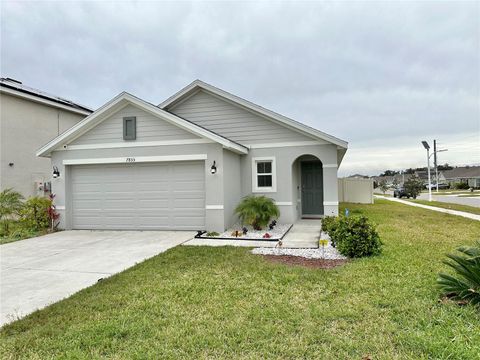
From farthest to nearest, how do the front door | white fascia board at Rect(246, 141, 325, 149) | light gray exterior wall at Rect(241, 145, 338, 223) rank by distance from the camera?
1. the front door
2. white fascia board at Rect(246, 141, 325, 149)
3. light gray exterior wall at Rect(241, 145, 338, 223)

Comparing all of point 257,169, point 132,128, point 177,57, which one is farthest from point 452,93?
point 132,128

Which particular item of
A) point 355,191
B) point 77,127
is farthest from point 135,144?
point 355,191

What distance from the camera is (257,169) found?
40.1ft

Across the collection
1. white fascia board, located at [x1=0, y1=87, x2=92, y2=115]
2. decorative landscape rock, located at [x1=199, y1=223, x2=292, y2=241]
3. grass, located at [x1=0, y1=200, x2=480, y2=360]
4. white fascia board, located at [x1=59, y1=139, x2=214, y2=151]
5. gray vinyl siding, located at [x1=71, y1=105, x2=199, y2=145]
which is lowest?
grass, located at [x1=0, y1=200, x2=480, y2=360]

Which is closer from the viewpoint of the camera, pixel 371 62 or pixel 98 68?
pixel 371 62

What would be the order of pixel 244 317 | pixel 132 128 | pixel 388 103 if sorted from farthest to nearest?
pixel 388 103 < pixel 132 128 < pixel 244 317

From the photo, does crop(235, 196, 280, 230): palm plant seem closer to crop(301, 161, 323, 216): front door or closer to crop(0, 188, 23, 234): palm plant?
crop(301, 161, 323, 216): front door

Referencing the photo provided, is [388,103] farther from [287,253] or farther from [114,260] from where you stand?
[114,260]

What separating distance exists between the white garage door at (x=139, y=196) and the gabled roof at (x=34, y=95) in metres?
7.40

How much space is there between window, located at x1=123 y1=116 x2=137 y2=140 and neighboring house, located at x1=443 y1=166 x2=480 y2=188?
76.8m

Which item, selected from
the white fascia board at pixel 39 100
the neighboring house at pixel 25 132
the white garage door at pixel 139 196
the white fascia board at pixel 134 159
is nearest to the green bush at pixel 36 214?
the white garage door at pixel 139 196

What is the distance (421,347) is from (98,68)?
55.8 feet

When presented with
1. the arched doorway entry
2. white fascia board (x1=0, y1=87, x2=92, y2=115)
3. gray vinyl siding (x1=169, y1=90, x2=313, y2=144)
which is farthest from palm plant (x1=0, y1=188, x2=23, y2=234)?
the arched doorway entry

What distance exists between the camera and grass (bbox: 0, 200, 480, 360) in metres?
3.15
